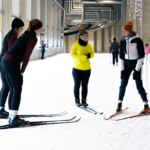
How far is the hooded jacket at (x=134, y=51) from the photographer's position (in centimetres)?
398

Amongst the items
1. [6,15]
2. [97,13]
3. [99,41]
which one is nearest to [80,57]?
[6,15]

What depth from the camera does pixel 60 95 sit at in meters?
5.92

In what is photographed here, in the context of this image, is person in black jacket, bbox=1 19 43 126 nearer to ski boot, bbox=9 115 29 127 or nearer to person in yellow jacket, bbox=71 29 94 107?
ski boot, bbox=9 115 29 127

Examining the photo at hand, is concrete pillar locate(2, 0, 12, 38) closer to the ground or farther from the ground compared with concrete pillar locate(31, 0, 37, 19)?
closer to the ground

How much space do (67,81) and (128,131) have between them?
191 inches

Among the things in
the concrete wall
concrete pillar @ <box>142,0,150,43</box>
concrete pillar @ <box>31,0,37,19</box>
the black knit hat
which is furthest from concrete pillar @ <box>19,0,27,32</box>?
the concrete wall

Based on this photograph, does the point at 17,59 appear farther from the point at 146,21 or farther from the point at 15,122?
the point at 146,21

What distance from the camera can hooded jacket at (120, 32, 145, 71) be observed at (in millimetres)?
3980

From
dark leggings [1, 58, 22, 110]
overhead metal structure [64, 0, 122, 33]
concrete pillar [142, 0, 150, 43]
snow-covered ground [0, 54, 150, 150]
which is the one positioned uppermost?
overhead metal structure [64, 0, 122, 33]

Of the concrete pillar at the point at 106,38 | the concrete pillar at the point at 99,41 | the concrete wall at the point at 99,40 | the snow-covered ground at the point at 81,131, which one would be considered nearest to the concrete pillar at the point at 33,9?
the snow-covered ground at the point at 81,131

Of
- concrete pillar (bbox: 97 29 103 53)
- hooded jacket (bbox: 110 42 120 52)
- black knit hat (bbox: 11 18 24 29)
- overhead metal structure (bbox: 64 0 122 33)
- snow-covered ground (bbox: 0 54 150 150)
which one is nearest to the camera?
snow-covered ground (bbox: 0 54 150 150)

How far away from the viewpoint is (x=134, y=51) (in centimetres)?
402

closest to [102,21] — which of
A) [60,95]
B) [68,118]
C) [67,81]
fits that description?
[67,81]

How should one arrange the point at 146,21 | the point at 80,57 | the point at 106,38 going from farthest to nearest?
1. the point at 106,38
2. the point at 146,21
3. the point at 80,57
